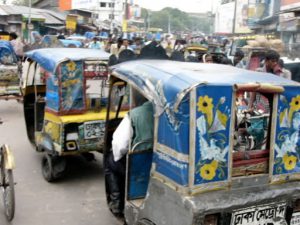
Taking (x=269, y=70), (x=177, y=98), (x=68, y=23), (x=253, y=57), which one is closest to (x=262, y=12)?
(x=68, y=23)

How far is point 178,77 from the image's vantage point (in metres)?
3.44

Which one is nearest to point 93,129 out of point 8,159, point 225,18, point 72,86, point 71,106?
point 71,106

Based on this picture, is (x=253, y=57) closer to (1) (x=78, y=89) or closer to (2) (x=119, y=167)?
(1) (x=78, y=89)

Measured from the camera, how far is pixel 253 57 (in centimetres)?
1044

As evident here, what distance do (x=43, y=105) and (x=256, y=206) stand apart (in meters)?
4.42

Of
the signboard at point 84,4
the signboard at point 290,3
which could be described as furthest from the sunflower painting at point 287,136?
the signboard at point 84,4

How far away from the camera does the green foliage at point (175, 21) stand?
107 metres

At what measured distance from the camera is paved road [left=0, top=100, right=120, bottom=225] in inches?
201

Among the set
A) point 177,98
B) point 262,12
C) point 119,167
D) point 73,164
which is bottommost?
point 73,164

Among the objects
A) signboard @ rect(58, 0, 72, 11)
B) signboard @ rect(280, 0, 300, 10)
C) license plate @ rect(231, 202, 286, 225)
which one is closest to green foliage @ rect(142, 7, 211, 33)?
signboard @ rect(58, 0, 72, 11)

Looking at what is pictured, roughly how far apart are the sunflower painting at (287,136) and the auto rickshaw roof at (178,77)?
0.16 metres

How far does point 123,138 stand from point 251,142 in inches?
47.1

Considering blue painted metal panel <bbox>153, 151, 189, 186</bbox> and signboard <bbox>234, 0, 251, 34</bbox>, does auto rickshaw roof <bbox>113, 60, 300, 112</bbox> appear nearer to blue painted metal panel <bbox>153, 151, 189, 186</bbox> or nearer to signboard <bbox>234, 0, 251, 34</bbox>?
blue painted metal panel <bbox>153, 151, 189, 186</bbox>

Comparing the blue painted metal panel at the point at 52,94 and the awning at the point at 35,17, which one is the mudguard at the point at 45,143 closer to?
the blue painted metal panel at the point at 52,94
